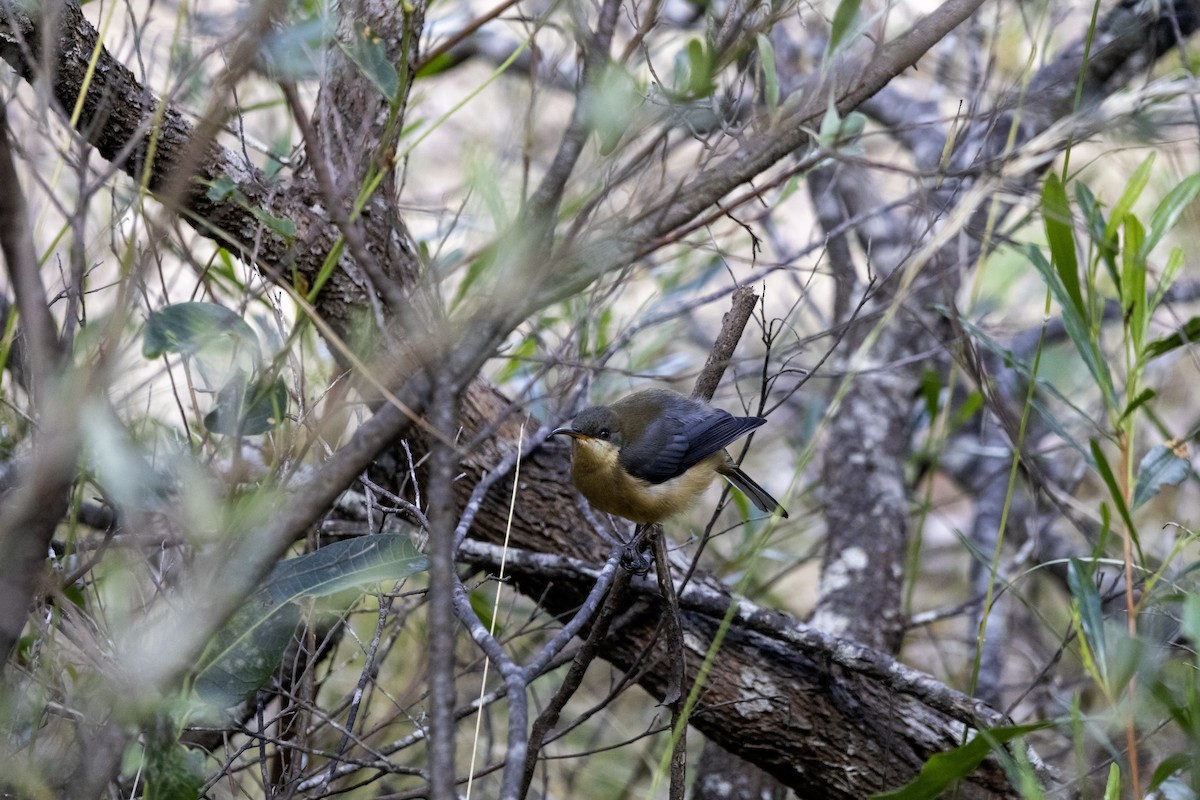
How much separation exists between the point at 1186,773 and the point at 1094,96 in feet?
8.15

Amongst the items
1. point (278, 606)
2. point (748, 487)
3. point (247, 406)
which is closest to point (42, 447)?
point (278, 606)

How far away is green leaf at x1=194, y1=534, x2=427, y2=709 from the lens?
5.13ft

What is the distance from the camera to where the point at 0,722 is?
1.40 metres

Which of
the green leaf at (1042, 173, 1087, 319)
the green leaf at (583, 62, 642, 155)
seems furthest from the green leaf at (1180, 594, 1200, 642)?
the green leaf at (583, 62, 642, 155)

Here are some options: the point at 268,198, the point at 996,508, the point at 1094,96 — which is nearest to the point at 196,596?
the point at 268,198

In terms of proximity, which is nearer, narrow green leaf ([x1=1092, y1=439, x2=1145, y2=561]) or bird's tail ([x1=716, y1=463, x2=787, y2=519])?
narrow green leaf ([x1=1092, y1=439, x2=1145, y2=561])

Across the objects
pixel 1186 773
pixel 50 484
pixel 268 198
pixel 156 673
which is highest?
pixel 268 198

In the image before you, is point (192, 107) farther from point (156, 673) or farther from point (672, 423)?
point (156, 673)

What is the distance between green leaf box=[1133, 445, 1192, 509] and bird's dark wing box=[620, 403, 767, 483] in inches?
43.0

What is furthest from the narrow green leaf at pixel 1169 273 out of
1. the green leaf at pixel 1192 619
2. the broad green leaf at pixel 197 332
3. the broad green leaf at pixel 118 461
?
the broad green leaf at pixel 118 461

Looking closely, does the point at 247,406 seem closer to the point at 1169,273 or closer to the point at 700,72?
the point at 700,72

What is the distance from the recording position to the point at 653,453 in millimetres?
3145

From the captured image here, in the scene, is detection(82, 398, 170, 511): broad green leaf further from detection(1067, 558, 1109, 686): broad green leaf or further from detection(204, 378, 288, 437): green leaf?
detection(1067, 558, 1109, 686): broad green leaf

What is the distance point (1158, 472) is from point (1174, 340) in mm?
308
